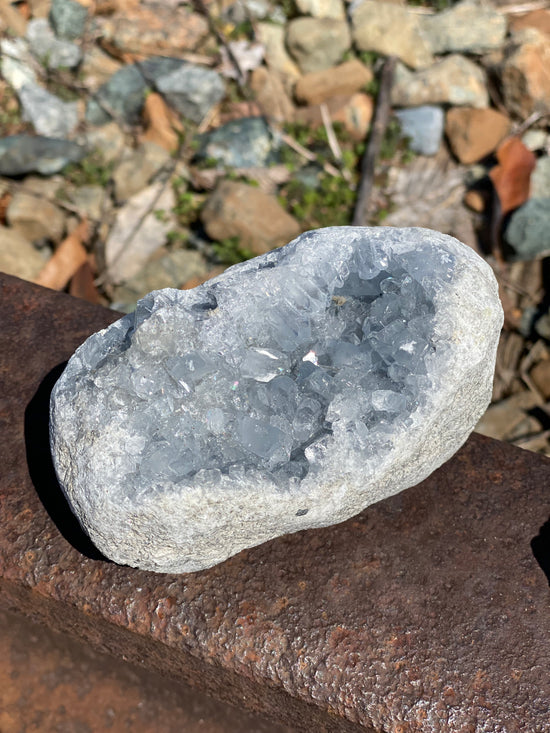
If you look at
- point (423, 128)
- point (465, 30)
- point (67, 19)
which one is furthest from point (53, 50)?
point (465, 30)

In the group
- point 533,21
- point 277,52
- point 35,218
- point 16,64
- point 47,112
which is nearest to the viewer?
point 35,218

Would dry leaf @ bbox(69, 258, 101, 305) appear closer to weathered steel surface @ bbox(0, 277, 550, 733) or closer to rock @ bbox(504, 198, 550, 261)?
weathered steel surface @ bbox(0, 277, 550, 733)

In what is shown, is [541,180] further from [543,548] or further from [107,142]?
[543,548]

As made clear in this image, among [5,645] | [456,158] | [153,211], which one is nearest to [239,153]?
[153,211]

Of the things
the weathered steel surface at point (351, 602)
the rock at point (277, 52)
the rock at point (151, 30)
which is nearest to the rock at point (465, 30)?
the rock at point (277, 52)

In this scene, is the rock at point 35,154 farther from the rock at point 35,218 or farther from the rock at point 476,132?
the rock at point 476,132

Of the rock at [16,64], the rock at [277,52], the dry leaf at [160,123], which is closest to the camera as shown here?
the dry leaf at [160,123]

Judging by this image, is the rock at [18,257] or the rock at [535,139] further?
the rock at [535,139]
